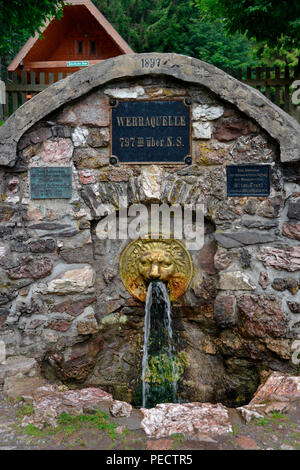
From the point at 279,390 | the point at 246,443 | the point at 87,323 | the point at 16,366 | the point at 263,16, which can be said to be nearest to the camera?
the point at 246,443

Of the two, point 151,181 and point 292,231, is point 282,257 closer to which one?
point 292,231

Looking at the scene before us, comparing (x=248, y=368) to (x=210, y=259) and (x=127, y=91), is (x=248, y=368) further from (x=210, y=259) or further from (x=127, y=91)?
(x=127, y=91)

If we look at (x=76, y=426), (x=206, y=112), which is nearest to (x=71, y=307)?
(x=76, y=426)

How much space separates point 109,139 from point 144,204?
0.67 metres

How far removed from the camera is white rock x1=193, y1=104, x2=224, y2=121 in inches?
137

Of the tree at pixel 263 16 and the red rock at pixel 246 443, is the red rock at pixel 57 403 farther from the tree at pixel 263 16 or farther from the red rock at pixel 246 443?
the tree at pixel 263 16

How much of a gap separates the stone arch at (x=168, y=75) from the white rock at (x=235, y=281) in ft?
3.54

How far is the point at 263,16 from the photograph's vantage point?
209 inches

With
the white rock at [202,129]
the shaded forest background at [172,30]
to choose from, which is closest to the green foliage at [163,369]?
the white rock at [202,129]

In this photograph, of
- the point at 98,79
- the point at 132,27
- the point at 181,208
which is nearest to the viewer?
the point at 98,79

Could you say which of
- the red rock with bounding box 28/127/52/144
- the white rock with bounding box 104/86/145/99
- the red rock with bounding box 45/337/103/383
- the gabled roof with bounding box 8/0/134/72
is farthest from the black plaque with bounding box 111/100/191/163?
the gabled roof with bounding box 8/0/134/72

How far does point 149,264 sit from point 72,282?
2.40 feet

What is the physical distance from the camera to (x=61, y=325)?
3.60 meters
